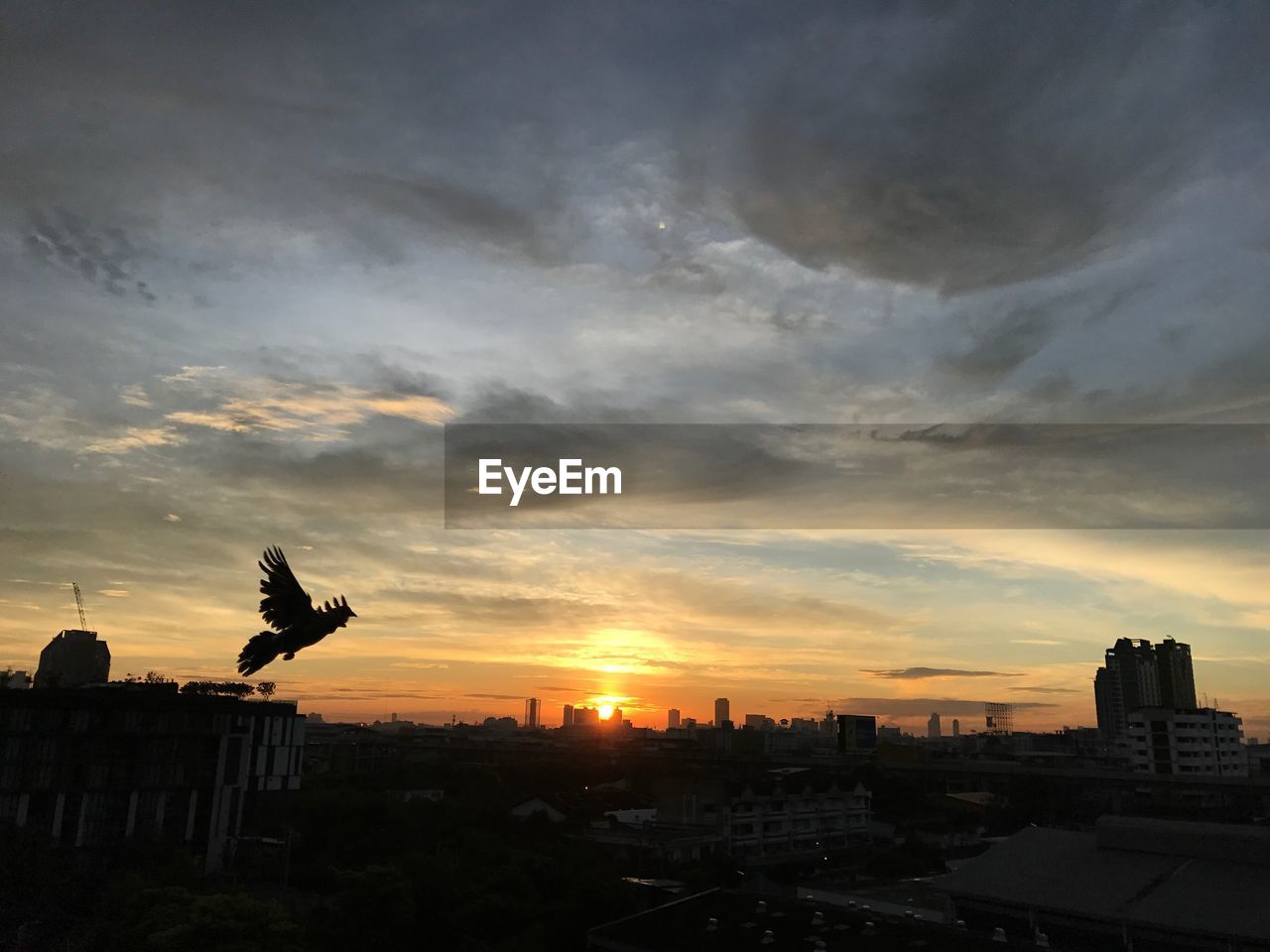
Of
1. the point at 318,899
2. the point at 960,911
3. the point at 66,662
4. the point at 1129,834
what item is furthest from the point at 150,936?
the point at 66,662

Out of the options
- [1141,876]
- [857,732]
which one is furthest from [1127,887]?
[857,732]

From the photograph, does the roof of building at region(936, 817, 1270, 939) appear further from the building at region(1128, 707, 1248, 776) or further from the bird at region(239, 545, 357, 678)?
the building at region(1128, 707, 1248, 776)

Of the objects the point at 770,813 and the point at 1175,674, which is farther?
the point at 1175,674

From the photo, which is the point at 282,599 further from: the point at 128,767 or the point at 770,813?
the point at 770,813

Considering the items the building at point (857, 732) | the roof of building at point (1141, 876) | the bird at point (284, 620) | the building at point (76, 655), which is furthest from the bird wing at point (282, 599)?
the building at point (857, 732)

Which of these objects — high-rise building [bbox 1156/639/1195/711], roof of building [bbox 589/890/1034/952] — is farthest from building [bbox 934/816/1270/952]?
high-rise building [bbox 1156/639/1195/711]

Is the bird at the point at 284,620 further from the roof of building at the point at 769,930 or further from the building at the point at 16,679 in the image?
A: the building at the point at 16,679

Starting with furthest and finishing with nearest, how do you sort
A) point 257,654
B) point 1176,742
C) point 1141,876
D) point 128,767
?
1. point 1176,742
2. point 128,767
3. point 1141,876
4. point 257,654
